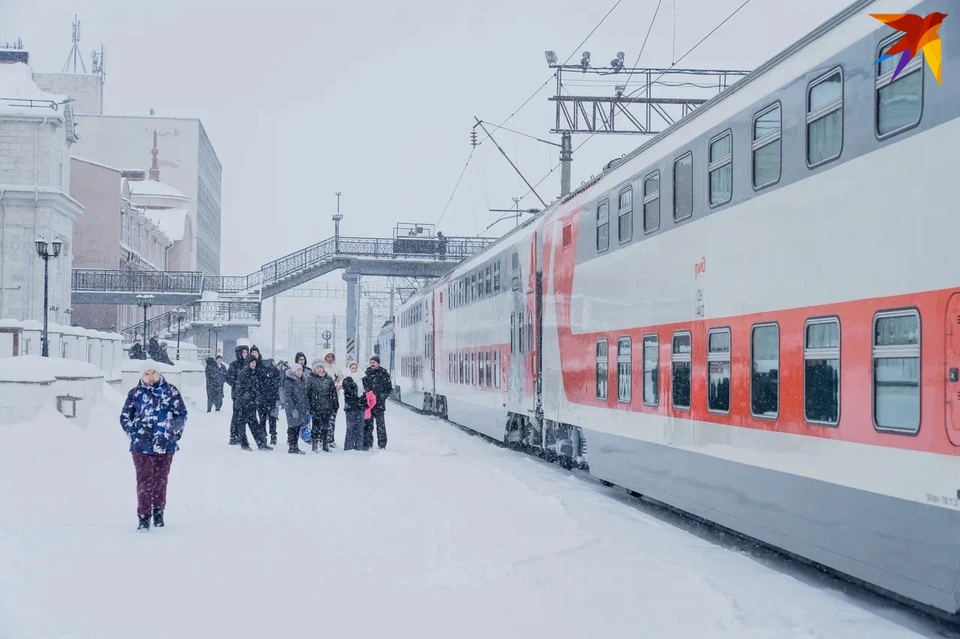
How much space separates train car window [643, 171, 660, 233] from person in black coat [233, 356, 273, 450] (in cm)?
956

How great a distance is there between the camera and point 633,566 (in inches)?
383

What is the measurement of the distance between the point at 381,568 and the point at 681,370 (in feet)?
12.6

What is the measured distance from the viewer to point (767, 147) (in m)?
9.73

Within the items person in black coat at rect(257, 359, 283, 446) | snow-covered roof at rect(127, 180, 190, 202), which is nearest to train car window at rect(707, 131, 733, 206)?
person in black coat at rect(257, 359, 283, 446)

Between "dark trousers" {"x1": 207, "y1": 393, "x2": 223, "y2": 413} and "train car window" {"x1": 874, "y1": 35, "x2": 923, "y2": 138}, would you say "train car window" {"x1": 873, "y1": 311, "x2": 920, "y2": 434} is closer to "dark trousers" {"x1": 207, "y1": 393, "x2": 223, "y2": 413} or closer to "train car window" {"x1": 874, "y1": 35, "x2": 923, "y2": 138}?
"train car window" {"x1": 874, "y1": 35, "x2": 923, "y2": 138}

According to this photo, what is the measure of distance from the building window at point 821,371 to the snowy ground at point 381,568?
132 cm

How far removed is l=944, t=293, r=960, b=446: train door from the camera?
22.0 ft

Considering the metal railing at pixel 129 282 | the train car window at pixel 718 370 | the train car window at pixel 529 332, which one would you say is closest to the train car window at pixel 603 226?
the train car window at pixel 718 370

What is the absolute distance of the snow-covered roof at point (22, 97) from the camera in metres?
52.8

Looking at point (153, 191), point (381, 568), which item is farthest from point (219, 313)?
point (381, 568)

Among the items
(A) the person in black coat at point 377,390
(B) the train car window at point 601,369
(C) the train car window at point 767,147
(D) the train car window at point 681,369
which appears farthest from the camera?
(A) the person in black coat at point 377,390

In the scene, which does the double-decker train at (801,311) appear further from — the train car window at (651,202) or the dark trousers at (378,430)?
the dark trousers at (378,430)

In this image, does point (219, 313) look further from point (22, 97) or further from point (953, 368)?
point (953, 368)

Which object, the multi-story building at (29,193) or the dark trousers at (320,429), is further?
the multi-story building at (29,193)
